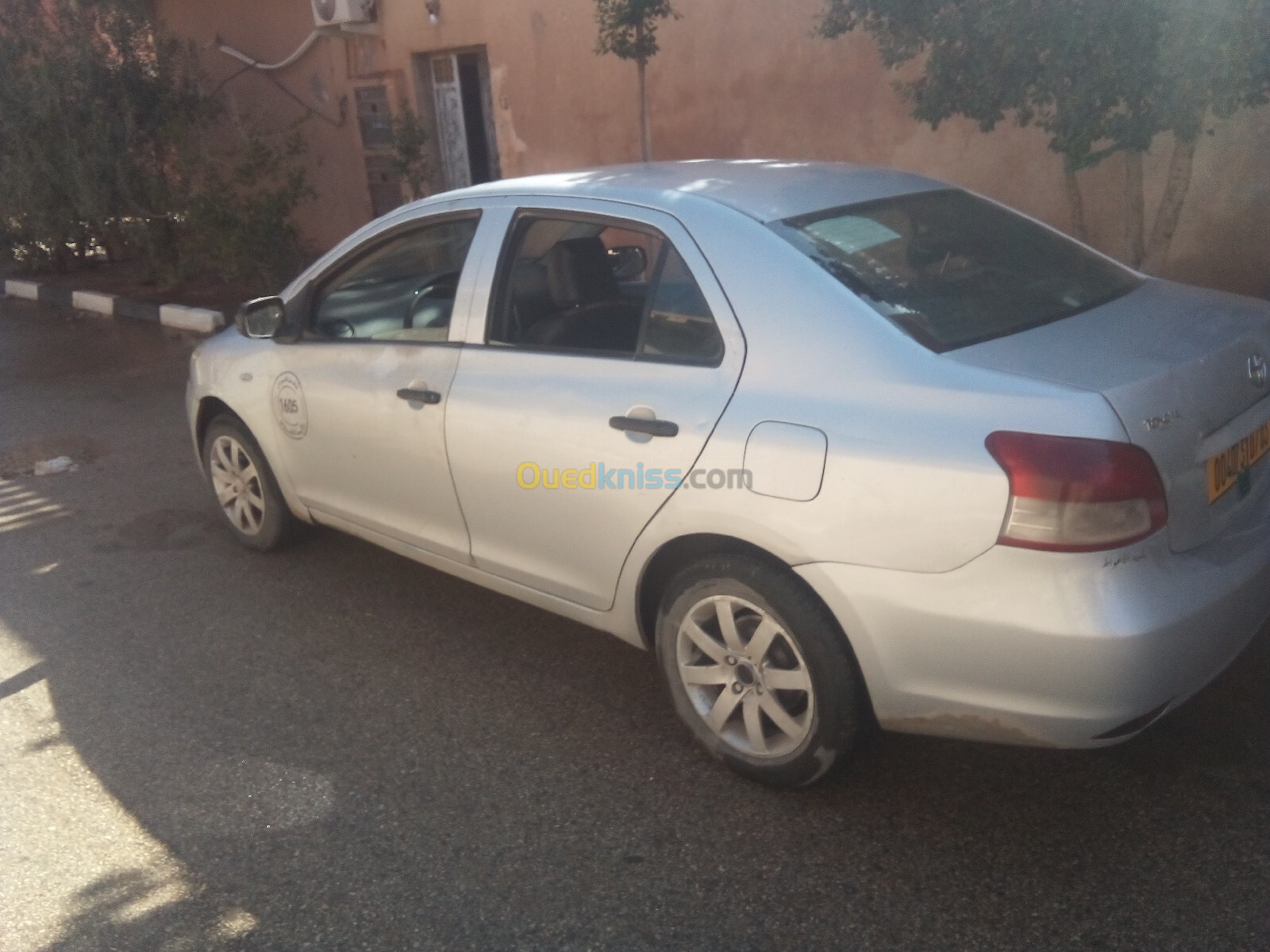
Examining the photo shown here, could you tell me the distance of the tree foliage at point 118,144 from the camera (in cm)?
1047

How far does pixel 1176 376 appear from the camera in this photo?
2.59m

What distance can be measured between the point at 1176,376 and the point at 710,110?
657cm

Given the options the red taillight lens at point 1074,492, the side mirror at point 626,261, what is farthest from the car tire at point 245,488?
the red taillight lens at point 1074,492

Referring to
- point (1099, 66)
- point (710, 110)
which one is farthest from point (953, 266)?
point (710, 110)

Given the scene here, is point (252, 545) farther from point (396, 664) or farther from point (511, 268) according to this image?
point (511, 268)

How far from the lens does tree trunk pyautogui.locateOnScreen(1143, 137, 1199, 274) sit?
211 inches

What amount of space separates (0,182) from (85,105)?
1.18m

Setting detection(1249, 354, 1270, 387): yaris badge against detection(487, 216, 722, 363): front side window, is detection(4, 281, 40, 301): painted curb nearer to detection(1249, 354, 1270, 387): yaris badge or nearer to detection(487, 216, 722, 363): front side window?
detection(487, 216, 722, 363): front side window

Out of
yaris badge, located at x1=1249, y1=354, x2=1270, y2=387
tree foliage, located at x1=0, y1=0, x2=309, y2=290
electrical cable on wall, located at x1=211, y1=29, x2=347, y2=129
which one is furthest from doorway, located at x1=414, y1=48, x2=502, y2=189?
yaris badge, located at x1=1249, y1=354, x2=1270, y2=387

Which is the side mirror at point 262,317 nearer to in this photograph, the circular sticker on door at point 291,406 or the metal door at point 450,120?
the circular sticker on door at point 291,406

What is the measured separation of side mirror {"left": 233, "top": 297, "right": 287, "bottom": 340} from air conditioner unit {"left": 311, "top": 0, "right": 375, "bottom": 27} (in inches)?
289

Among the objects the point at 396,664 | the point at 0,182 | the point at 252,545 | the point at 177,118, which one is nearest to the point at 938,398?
the point at 396,664

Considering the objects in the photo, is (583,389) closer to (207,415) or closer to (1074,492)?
(1074,492)

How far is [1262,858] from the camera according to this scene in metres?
2.66
